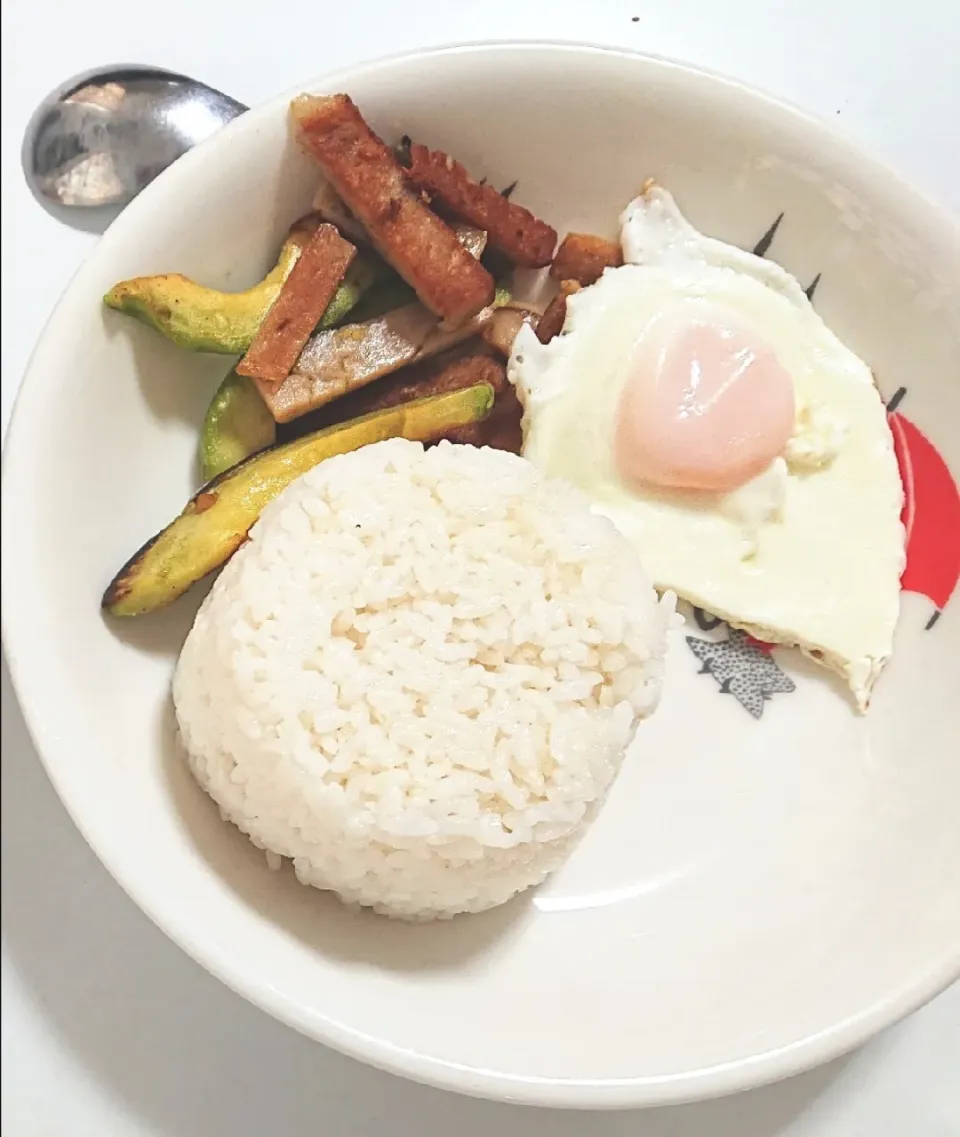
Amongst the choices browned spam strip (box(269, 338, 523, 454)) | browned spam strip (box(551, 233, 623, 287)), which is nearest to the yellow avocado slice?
browned spam strip (box(269, 338, 523, 454))

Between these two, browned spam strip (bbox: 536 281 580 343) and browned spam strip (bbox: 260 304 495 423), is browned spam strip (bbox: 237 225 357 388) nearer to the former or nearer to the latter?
browned spam strip (bbox: 260 304 495 423)

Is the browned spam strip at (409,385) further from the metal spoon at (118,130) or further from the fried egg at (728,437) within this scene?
the metal spoon at (118,130)

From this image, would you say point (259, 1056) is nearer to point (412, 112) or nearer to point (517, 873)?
point (517, 873)

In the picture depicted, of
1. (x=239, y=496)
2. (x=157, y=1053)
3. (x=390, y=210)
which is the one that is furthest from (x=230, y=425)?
(x=157, y=1053)

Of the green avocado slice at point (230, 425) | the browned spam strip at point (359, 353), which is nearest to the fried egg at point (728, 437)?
the browned spam strip at point (359, 353)

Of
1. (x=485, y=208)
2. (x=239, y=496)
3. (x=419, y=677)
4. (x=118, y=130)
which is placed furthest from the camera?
(x=118, y=130)

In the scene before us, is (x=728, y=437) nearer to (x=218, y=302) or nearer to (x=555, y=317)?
(x=555, y=317)
